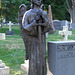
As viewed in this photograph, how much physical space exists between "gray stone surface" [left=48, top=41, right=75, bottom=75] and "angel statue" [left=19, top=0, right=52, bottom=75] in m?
0.33

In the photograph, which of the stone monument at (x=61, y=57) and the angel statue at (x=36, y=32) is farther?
the stone monument at (x=61, y=57)

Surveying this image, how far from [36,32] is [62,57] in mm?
979

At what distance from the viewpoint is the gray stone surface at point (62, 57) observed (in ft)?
16.1

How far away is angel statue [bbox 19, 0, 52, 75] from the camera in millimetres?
4535

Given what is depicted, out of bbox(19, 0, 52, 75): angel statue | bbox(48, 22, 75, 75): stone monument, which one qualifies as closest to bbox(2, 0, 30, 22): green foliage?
bbox(48, 22, 75, 75): stone monument

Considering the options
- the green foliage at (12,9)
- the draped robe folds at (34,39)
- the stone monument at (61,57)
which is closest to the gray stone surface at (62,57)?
the stone monument at (61,57)

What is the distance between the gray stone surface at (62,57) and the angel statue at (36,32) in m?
0.33

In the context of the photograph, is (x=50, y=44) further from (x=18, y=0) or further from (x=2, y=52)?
(x=18, y=0)

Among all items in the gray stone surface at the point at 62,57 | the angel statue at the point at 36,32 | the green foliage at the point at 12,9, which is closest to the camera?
the angel statue at the point at 36,32

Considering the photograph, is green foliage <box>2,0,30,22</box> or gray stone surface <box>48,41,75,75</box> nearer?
gray stone surface <box>48,41,75,75</box>

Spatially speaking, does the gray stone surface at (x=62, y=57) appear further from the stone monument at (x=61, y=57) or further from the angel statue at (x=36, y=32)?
the angel statue at (x=36, y=32)

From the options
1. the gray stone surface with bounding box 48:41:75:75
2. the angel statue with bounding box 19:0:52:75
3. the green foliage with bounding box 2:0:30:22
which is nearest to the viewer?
the angel statue with bounding box 19:0:52:75

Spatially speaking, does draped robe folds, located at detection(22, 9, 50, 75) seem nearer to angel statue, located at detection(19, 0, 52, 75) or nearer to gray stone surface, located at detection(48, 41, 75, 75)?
angel statue, located at detection(19, 0, 52, 75)

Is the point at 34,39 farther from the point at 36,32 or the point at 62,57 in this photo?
the point at 62,57
